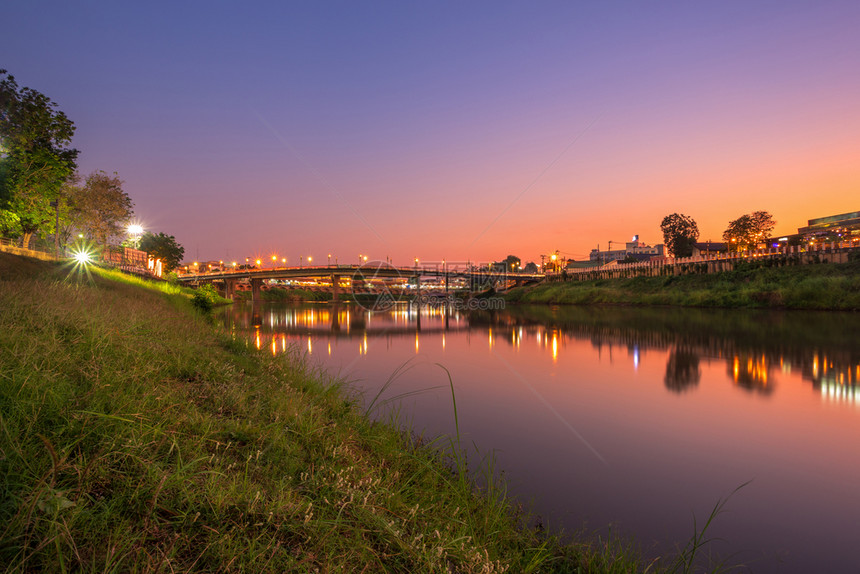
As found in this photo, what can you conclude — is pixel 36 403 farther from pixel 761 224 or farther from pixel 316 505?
pixel 761 224

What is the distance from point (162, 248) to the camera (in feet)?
287

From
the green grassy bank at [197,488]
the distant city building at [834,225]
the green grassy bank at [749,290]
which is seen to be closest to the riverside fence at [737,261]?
the green grassy bank at [749,290]

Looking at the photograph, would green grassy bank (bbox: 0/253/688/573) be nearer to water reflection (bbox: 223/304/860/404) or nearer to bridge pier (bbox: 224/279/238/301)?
water reflection (bbox: 223/304/860/404)

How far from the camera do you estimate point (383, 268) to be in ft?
301

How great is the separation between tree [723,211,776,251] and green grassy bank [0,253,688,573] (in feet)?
397

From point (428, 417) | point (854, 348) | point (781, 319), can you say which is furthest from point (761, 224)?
point (428, 417)

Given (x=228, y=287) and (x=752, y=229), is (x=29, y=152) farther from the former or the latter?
(x=752, y=229)

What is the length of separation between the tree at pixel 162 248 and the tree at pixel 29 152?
60.3m

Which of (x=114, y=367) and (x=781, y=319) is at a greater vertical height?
(x=114, y=367)

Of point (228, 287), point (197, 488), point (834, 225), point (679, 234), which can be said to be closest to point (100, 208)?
point (197, 488)

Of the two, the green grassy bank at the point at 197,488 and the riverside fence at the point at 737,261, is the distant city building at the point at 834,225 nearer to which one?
the riverside fence at the point at 737,261

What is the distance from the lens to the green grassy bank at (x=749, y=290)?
36719 millimetres

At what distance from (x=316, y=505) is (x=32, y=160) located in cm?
3120

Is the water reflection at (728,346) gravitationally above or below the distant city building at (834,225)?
below
